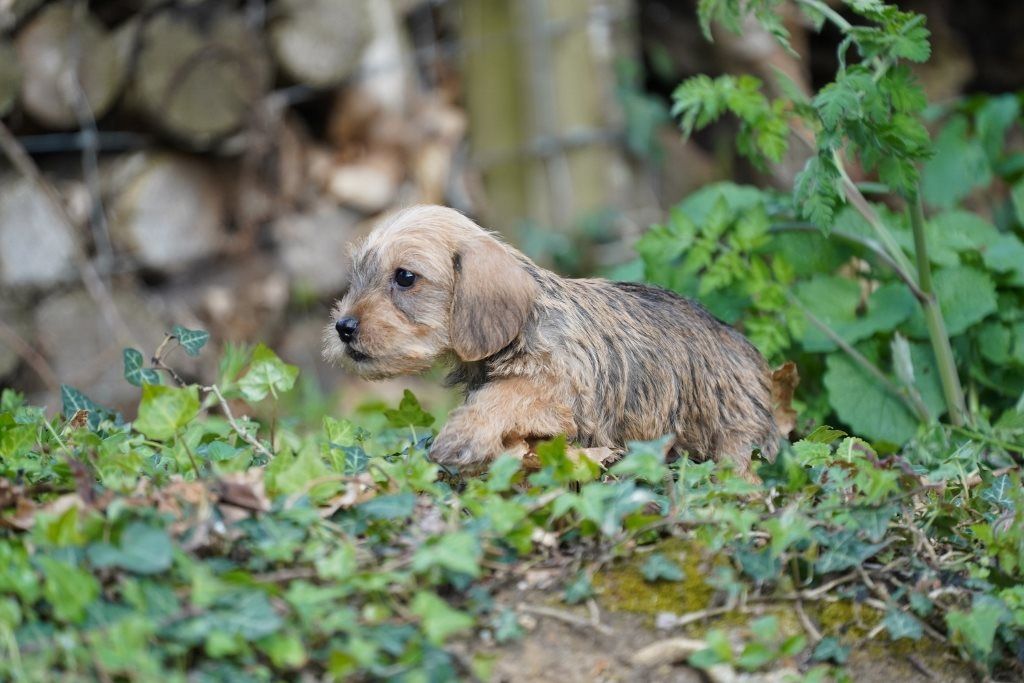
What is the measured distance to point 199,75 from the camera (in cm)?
601

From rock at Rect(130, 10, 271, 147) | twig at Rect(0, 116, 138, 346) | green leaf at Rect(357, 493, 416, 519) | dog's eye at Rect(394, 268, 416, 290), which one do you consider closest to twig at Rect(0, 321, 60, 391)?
twig at Rect(0, 116, 138, 346)

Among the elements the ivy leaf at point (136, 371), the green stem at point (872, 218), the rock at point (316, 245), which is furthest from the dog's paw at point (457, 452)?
the rock at point (316, 245)

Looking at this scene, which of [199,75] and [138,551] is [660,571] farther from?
[199,75]

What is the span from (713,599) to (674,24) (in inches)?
245

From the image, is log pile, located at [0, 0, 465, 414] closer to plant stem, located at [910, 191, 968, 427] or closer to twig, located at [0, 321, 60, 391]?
twig, located at [0, 321, 60, 391]

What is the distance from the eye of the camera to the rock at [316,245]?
6.76m

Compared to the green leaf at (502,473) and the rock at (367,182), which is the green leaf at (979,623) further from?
the rock at (367,182)

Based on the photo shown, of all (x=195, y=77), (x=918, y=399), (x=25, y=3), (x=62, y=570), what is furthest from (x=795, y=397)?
(x=25, y=3)

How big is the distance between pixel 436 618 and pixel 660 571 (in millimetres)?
665

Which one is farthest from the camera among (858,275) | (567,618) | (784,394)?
(858,275)

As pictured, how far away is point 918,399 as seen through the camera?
4262mm

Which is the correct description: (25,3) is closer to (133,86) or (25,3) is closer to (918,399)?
(133,86)

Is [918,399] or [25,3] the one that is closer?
[918,399]

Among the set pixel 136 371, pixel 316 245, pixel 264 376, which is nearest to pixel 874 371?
pixel 264 376
